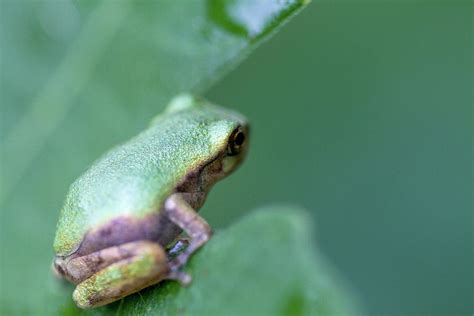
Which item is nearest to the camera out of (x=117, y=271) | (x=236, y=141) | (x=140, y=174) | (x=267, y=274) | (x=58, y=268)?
(x=267, y=274)

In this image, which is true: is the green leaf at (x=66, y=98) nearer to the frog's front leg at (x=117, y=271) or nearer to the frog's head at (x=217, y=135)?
the frog's head at (x=217, y=135)

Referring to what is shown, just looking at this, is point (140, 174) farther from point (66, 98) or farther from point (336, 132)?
point (336, 132)

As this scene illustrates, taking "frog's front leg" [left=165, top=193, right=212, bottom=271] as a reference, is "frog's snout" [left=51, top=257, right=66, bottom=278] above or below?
below

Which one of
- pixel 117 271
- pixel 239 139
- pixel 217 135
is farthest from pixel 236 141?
pixel 117 271

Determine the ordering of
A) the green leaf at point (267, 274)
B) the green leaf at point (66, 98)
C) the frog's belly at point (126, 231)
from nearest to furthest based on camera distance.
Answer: the green leaf at point (267, 274)
the frog's belly at point (126, 231)
the green leaf at point (66, 98)

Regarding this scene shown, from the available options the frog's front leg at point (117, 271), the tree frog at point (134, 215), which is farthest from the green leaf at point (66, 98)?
the frog's front leg at point (117, 271)

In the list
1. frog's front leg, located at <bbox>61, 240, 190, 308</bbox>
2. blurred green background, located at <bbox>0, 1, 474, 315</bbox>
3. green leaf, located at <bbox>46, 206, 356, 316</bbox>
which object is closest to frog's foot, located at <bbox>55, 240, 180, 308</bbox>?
frog's front leg, located at <bbox>61, 240, 190, 308</bbox>

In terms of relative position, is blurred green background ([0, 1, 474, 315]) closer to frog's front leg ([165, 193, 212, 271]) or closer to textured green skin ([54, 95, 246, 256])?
textured green skin ([54, 95, 246, 256])

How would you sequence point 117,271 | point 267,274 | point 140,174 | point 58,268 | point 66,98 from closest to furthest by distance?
point 267,274, point 117,271, point 140,174, point 58,268, point 66,98
